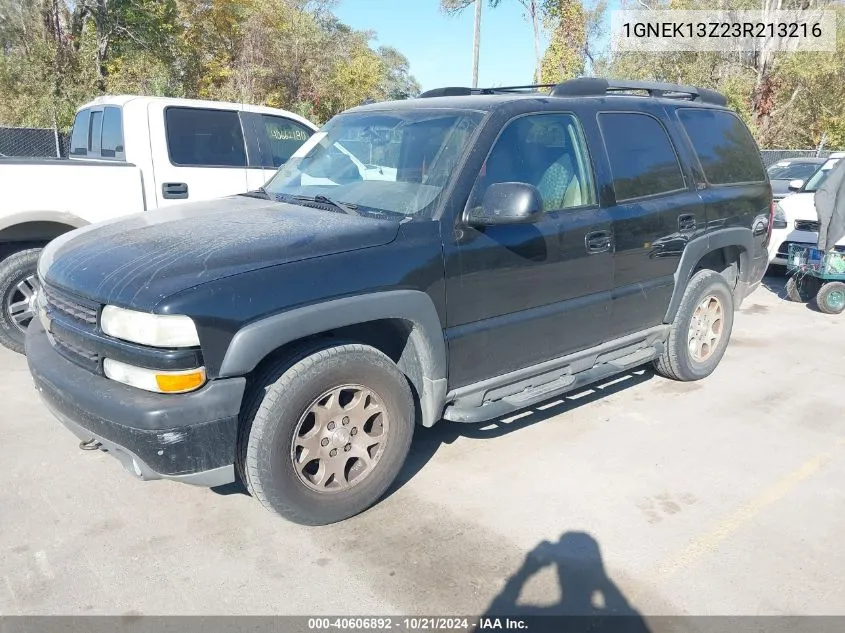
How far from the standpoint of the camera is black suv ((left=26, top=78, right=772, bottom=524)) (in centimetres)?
274

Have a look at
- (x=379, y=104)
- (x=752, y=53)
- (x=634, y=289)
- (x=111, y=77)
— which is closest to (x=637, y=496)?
(x=634, y=289)

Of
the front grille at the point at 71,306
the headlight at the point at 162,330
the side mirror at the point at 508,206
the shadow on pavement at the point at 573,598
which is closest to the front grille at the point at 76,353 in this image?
the front grille at the point at 71,306

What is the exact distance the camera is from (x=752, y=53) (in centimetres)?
2700

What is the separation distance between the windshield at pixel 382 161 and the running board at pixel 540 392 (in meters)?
1.08

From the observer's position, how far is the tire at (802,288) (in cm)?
805

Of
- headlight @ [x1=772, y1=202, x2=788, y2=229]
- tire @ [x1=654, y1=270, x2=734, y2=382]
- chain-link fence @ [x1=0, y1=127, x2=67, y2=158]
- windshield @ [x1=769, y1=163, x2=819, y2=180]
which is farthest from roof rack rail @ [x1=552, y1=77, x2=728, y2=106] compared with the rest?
chain-link fence @ [x1=0, y1=127, x2=67, y2=158]

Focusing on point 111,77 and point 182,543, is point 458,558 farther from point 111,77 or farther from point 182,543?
point 111,77

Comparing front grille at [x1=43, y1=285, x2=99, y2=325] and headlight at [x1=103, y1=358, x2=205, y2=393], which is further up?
front grille at [x1=43, y1=285, x2=99, y2=325]

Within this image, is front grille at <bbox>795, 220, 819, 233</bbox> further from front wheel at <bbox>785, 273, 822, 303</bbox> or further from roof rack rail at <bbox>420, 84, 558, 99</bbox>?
roof rack rail at <bbox>420, 84, 558, 99</bbox>

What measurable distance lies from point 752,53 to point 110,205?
28130 millimetres

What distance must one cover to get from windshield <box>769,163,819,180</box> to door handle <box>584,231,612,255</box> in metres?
9.18

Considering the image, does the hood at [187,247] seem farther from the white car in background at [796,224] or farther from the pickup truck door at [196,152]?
the white car in background at [796,224]

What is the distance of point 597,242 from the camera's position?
4.00 m

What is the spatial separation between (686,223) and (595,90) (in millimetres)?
1091
